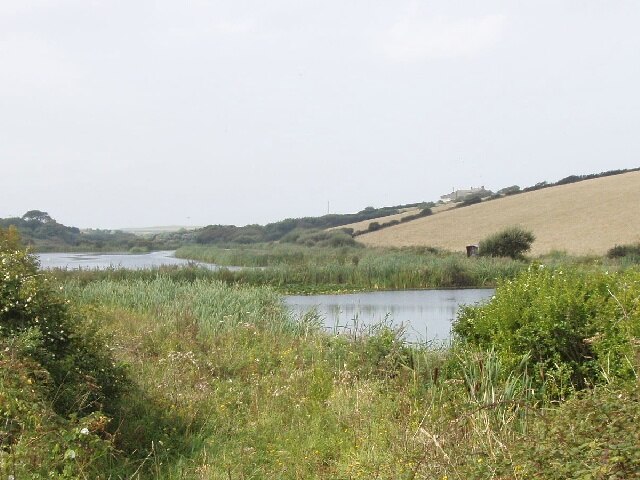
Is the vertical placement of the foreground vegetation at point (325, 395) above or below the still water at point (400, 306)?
above

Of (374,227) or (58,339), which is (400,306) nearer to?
(58,339)

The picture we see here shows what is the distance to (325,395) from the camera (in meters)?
7.05

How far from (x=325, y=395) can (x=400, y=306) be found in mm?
12911

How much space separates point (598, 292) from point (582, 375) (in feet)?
3.26

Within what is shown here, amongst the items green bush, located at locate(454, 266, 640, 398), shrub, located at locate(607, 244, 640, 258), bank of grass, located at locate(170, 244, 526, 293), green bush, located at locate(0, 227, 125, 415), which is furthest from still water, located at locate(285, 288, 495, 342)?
shrub, located at locate(607, 244, 640, 258)

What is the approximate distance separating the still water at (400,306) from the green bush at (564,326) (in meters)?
4.39

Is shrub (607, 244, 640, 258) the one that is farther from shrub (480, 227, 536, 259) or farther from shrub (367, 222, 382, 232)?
shrub (367, 222, 382, 232)

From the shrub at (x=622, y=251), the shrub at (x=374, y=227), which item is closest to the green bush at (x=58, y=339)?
the shrub at (x=622, y=251)

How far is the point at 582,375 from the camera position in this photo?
23.8ft

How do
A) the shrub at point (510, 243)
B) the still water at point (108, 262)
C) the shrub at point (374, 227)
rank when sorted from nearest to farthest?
1. the still water at point (108, 262)
2. the shrub at point (510, 243)
3. the shrub at point (374, 227)

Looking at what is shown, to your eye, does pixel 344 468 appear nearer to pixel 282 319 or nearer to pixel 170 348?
pixel 170 348

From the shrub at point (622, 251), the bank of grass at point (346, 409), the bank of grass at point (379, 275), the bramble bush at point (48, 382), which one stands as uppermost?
the bramble bush at point (48, 382)

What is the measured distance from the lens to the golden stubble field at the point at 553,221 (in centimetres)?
4034

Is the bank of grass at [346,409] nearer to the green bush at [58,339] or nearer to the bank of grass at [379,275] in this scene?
the green bush at [58,339]
